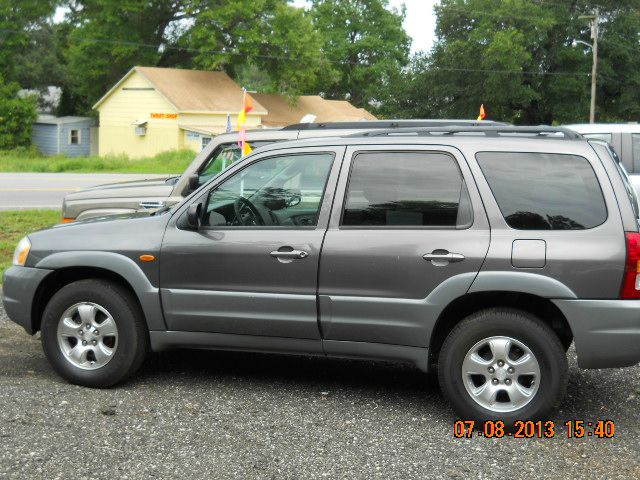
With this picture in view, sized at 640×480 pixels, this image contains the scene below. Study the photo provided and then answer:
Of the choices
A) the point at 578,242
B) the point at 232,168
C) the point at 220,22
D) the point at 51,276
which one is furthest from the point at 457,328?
the point at 220,22

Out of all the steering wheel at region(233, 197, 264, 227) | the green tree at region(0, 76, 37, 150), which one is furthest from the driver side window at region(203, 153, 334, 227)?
the green tree at region(0, 76, 37, 150)

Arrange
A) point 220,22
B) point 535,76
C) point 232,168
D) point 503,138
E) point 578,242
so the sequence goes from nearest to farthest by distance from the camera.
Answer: point 578,242, point 503,138, point 232,168, point 220,22, point 535,76

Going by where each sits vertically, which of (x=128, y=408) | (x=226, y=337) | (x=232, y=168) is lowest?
(x=128, y=408)

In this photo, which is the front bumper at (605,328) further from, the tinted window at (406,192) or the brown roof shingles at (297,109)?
the brown roof shingles at (297,109)

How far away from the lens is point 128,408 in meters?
5.91

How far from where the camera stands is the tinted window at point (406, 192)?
573 cm

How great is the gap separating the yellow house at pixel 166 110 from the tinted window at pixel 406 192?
44337mm

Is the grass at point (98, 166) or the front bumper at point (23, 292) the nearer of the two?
the front bumper at point (23, 292)

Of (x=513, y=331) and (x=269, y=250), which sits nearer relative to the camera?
(x=513, y=331)

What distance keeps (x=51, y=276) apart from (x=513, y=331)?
3.15 m

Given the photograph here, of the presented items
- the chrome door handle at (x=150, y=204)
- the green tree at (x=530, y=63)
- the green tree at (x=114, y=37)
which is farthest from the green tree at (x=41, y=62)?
the chrome door handle at (x=150, y=204)

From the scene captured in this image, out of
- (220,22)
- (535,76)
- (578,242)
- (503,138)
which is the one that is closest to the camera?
(578,242)

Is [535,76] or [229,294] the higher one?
[535,76]

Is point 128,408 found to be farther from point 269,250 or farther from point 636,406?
point 636,406
